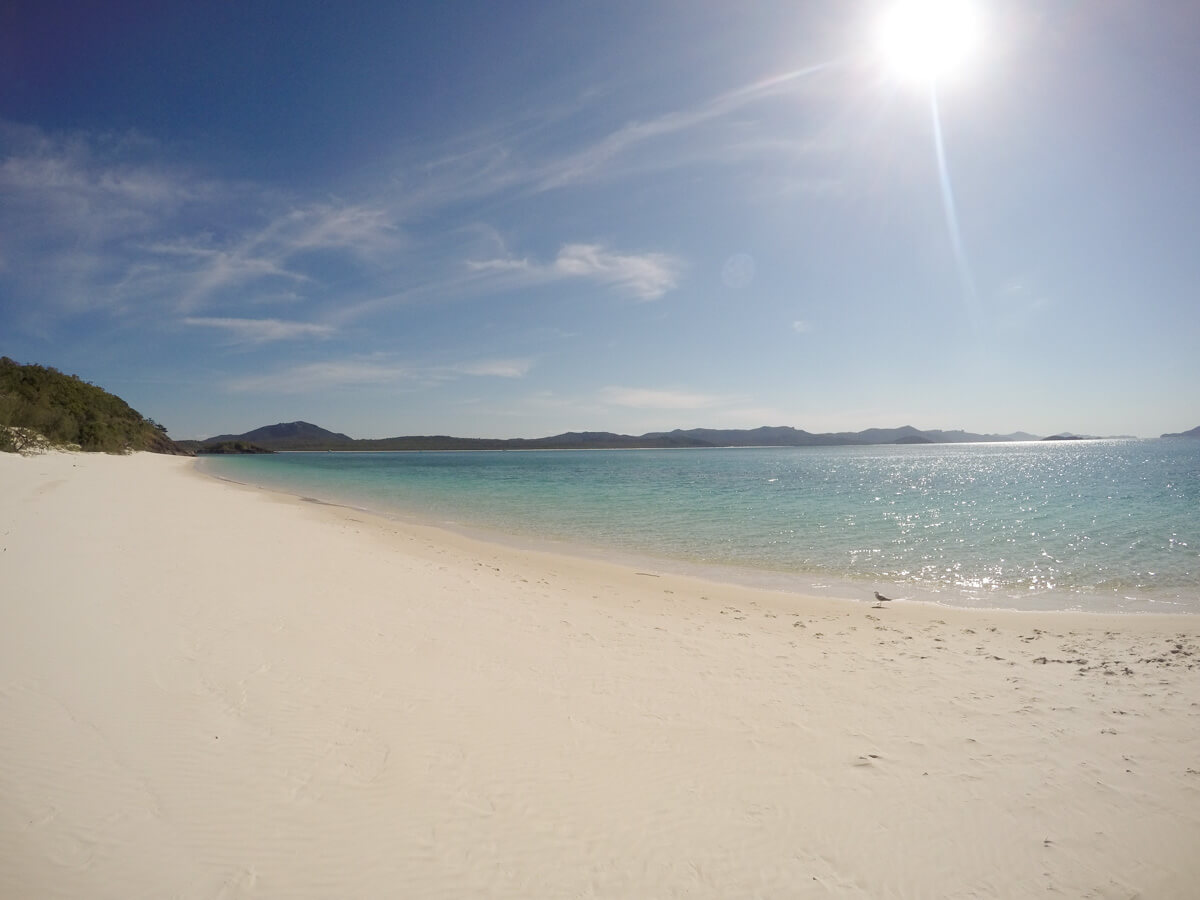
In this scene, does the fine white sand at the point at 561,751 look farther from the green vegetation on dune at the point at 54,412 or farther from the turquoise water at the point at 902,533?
the green vegetation on dune at the point at 54,412

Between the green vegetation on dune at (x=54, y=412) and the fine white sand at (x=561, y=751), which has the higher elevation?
the green vegetation on dune at (x=54, y=412)

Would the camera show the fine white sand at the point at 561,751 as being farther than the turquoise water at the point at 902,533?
No

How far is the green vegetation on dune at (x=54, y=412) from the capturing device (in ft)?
123

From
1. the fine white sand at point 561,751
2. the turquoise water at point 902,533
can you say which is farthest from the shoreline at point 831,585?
the fine white sand at point 561,751

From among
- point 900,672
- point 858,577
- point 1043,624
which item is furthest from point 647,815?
point 858,577

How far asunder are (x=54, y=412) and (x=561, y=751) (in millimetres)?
63496

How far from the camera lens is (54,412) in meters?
47.0

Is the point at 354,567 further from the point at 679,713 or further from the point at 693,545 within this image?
the point at 693,545

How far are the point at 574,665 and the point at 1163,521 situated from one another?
25.8m

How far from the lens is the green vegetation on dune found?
37.5m

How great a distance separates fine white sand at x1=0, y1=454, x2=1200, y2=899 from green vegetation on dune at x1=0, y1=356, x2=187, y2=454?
134 feet

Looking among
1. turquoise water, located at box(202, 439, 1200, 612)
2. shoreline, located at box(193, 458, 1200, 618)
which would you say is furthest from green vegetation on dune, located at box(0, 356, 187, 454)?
shoreline, located at box(193, 458, 1200, 618)

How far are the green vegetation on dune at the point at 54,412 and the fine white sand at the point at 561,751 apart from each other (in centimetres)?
4096

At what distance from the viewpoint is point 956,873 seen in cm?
363
